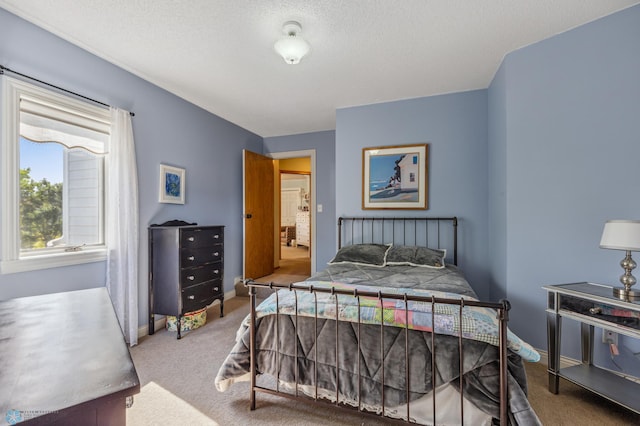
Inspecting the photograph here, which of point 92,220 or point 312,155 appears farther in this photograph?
point 312,155

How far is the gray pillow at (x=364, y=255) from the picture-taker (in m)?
3.03

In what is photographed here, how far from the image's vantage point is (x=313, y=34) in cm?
222

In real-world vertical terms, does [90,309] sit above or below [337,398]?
above

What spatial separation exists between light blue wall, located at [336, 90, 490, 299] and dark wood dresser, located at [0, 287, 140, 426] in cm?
314

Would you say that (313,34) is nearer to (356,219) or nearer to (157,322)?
(356,219)

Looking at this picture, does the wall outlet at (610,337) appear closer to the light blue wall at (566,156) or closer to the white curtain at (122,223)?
the light blue wall at (566,156)

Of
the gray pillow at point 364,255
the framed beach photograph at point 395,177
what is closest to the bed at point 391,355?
the gray pillow at point 364,255

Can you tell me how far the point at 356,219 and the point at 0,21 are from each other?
347 centimetres

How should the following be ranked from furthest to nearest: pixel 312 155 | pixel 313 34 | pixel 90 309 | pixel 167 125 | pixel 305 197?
pixel 305 197, pixel 312 155, pixel 167 125, pixel 313 34, pixel 90 309

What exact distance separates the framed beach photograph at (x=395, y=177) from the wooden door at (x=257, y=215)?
189 cm

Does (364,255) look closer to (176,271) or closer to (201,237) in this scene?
(201,237)

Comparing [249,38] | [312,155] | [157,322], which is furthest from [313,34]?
[157,322]

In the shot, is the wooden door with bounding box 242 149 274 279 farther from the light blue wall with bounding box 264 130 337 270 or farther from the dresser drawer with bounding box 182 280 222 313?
the dresser drawer with bounding box 182 280 222 313

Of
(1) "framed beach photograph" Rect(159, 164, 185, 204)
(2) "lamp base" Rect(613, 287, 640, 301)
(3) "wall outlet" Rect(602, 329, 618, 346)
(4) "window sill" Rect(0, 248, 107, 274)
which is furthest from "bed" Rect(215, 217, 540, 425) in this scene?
(1) "framed beach photograph" Rect(159, 164, 185, 204)
